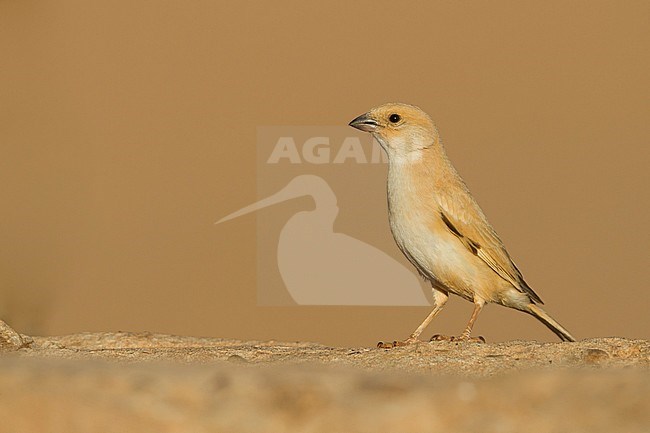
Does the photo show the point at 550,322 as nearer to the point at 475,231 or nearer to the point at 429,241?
the point at 475,231

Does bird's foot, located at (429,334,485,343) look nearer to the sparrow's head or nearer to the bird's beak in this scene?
the sparrow's head

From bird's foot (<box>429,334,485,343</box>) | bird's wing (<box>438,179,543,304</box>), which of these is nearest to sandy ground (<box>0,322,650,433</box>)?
bird's foot (<box>429,334,485,343</box>)

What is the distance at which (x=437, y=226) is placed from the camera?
5379mm

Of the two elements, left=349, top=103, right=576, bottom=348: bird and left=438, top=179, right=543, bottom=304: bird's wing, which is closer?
left=349, top=103, right=576, bottom=348: bird

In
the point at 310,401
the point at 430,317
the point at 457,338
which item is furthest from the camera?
the point at 430,317

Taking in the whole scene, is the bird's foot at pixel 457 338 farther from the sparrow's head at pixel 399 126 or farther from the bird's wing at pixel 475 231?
the sparrow's head at pixel 399 126

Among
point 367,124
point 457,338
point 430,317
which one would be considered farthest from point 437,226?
point 367,124

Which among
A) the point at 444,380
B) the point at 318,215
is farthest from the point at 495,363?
the point at 318,215

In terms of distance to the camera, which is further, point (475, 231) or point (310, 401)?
point (475, 231)

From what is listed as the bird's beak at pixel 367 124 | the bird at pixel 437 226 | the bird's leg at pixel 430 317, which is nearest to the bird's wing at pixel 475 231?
the bird at pixel 437 226

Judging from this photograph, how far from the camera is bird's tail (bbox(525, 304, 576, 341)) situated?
5570 millimetres

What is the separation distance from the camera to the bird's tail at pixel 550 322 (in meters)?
5.57

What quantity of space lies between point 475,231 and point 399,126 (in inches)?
30.8

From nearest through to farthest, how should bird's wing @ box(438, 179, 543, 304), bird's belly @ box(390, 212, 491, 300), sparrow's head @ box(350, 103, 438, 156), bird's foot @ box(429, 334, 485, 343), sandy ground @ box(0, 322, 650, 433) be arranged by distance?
sandy ground @ box(0, 322, 650, 433), bird's foot @ box(429, 334, 485, 343), bird's belly @ box(390, 212, 491, 300), bird's wing @ box(438, 179, 543, 304), sparrow's head @ box(350, 103, 438, 156)
